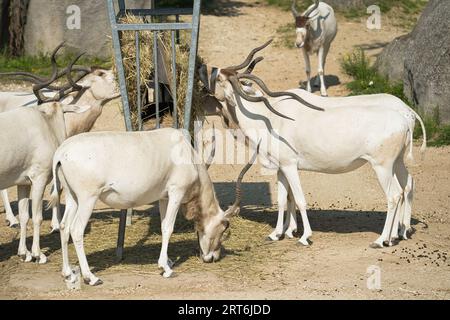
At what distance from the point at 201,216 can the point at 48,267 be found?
1684mm

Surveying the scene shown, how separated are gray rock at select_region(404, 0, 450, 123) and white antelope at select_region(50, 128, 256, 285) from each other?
22.4 feet

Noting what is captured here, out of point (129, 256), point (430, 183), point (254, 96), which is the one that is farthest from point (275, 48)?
point (129, 256)

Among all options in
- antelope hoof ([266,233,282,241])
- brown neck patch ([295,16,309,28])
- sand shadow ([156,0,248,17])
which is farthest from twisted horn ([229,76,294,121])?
sand shadow ([156,0,248,17])

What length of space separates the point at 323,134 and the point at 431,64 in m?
6.05

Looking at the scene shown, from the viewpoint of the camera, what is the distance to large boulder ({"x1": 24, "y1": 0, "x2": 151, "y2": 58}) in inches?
753

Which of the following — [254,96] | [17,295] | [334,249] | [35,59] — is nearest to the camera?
[17,295]

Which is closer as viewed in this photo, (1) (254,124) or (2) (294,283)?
(2) (294,283)

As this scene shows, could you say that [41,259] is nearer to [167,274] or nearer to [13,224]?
[167,274]

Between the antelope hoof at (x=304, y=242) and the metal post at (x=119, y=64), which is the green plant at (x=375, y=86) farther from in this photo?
the metal post at (x=119, y=64)

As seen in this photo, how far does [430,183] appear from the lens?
1310 centimetres

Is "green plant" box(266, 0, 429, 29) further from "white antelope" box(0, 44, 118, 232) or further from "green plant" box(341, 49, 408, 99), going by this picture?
"white antelope" box(0, 44, 118, 232)

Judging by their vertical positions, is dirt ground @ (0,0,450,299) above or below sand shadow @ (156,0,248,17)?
below

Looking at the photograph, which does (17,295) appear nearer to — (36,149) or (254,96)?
(36,149)

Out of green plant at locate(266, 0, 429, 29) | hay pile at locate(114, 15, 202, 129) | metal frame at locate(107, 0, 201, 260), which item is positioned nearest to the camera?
metal frame at locate(107, 0, 201, 260)
